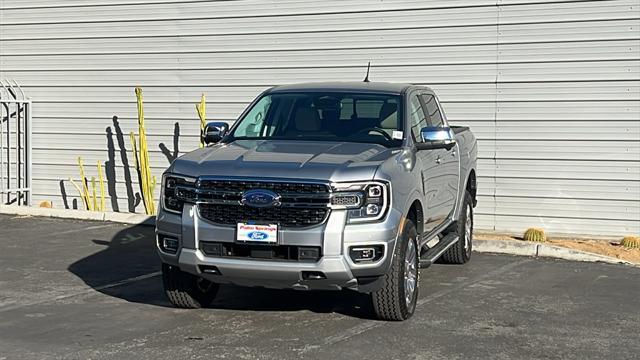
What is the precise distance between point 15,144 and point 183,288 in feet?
30.8

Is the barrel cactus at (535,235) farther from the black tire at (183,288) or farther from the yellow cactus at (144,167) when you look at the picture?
the yellow cactus at (144,167)

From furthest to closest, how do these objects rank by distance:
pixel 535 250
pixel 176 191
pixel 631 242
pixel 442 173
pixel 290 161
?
pixel 631 242 → pixel 535 250 → pixel 442 173 → pixel 176 191 → pixel 290 161

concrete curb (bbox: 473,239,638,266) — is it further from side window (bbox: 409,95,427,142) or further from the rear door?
Answer: side window (bbox: 409,95,427,142)

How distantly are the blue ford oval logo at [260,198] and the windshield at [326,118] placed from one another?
4.26 feet

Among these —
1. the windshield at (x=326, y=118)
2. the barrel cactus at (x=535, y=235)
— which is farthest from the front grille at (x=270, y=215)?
the barrel cactus at (x=535, y=235)

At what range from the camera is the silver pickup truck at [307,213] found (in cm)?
662

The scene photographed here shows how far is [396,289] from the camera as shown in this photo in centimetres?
695

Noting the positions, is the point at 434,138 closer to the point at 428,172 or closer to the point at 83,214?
the point at 428,172

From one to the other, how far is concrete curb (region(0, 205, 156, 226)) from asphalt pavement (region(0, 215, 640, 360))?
112 inches

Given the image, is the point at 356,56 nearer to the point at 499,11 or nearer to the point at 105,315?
the point at 499,11

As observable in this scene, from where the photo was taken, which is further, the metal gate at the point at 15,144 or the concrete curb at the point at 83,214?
the metal gate at the point at 15,144

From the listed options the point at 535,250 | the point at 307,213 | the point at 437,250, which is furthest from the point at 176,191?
the point at 535,250

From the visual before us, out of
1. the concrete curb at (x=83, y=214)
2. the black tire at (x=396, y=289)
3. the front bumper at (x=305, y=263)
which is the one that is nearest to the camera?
the front bumper at (x=305, y=263)

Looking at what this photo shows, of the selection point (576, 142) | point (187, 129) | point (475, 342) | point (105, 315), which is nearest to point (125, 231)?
point (187, 129)
